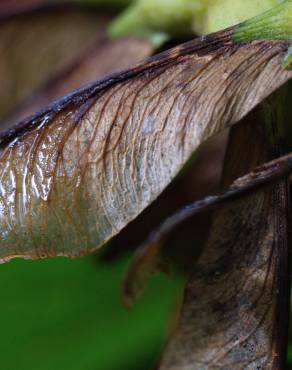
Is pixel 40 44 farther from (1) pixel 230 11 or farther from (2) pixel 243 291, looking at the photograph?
(2) pixel 243 291

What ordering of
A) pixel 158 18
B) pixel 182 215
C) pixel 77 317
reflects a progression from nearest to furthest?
pixel 182 215, pixel 158 18, pixel 77 317

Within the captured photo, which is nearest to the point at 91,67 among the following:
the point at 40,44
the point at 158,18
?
the point at 158,18

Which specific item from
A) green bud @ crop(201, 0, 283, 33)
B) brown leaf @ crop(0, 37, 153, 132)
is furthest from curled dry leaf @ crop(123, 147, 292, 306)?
brown leaf @ crop(0, 37, 153, 132)

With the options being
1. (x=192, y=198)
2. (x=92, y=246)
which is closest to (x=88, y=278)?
(x=192, y=198)

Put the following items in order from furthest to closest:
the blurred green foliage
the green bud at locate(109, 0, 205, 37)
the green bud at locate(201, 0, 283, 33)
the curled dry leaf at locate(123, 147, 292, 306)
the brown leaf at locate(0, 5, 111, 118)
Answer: the brown leaf at locate(0, 5, 111, 118)
the blurred green foliage
the green bud at locate(109, 0, 205, 37)
the green bud at locate(201, 0, 283, 33)
the curled dry leaf at locate(123, 147, 292, 306)

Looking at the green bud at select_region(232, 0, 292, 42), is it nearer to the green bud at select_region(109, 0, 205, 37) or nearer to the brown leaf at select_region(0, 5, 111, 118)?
the green bud at select_region(109, 0, 205, 37)

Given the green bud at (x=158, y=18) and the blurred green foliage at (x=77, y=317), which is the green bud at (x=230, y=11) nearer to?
the green bud at (x=158, y=18)
